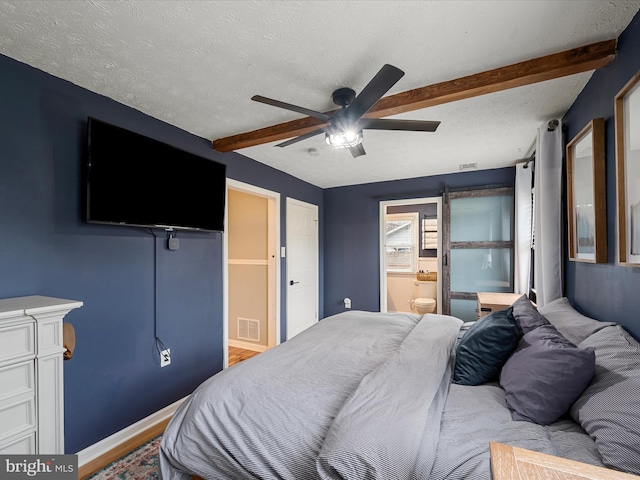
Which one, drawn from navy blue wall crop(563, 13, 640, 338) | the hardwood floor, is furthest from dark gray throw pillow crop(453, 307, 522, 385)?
the hardwood floor

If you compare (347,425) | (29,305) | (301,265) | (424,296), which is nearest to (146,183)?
(29,305)

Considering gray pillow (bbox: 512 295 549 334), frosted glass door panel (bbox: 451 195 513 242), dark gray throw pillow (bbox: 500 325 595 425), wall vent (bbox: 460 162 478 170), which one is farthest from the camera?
frosted glass door panel (bbox: 451 195 513 242)

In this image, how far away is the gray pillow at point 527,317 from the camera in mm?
1613

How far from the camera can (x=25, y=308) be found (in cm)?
136

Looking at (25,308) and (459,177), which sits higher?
(459,177)

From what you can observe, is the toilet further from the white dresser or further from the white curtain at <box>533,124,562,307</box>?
the white dresser

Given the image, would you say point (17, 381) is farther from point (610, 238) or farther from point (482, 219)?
point (482, 219)

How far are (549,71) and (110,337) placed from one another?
3.21 metres

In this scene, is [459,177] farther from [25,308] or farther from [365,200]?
[25,308]

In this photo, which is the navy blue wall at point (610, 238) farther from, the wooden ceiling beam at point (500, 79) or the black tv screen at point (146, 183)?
the black tv screen at point (146, 183)

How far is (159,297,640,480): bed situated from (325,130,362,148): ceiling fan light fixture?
1.38 metres

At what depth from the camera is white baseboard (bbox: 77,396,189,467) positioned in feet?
6.22

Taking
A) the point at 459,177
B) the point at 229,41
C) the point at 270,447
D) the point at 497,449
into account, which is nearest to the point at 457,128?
the point at 459,177

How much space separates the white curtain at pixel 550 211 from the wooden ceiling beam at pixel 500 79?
804 mm
